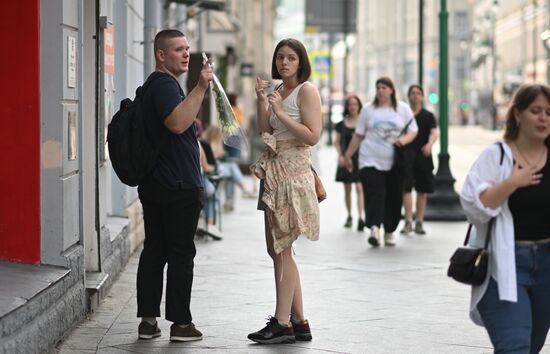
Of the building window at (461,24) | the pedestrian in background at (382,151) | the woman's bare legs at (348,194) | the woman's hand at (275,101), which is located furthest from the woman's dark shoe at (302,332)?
the building window at (461,24)

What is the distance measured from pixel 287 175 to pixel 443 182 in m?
10.7

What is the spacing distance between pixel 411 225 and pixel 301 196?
8.39 metres

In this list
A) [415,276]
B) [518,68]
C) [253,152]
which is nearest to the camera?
[415,276]

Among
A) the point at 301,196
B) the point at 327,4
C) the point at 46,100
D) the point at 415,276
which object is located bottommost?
the point at 415,276

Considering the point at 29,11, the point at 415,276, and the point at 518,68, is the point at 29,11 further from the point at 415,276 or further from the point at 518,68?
the point at 518,68

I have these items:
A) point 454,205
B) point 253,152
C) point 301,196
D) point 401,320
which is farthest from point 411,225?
point 253,152

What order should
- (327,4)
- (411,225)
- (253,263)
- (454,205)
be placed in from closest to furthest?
(253,263) → (411,225) → (454,205) → (327,4)

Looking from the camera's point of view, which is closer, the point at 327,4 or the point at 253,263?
the point at 253,263

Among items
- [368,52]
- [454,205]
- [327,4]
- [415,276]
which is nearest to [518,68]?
[368,52]

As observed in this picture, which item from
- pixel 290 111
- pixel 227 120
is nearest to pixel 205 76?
pixel 227 120

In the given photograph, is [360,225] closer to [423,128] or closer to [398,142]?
[423,128]

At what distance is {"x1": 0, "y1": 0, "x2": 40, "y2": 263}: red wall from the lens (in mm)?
8203

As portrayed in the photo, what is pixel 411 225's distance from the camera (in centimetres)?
1655

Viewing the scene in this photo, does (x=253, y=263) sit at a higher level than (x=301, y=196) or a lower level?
lower
